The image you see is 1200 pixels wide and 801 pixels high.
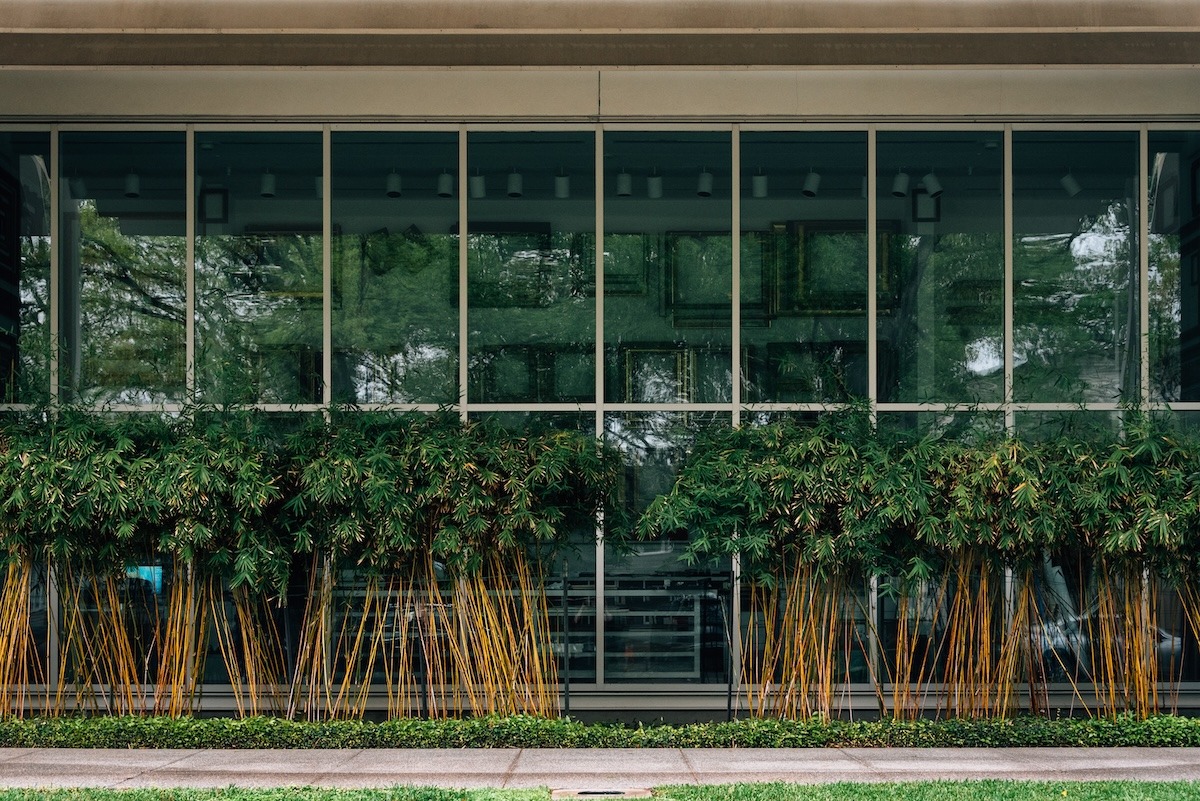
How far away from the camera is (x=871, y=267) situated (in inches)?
315

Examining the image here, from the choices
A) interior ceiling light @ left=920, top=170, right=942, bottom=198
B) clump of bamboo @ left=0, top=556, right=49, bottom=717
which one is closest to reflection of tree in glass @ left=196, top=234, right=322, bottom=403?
clump of bamboo @ left=0, top=556, right=49, bottom=717

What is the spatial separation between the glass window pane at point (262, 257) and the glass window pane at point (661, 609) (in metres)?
2.40

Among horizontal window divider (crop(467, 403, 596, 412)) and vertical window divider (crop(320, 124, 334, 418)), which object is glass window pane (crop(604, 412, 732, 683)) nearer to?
horizontal window divider (crop(467, 403, 596, 412))

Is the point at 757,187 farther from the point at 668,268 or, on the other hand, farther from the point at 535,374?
the point at 535,374

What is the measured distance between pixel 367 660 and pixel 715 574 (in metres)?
2.35

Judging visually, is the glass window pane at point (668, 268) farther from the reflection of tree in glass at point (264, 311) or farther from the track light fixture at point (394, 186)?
the reflection of tree in glass at point (264, 311)

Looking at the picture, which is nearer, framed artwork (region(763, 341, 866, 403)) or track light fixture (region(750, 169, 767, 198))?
framed artwork (region(763, 341, 866, 403))

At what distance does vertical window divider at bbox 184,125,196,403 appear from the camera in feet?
26.1

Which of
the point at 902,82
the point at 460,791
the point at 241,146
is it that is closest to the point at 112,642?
the point at 460,791

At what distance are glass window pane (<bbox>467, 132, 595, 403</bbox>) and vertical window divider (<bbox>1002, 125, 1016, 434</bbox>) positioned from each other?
286cm

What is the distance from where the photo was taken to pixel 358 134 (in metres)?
8.09

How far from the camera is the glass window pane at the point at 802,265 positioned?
26.1ft

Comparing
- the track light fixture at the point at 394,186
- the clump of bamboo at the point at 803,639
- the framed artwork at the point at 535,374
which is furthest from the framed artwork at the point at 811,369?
the track light fixture at the point at 394,186

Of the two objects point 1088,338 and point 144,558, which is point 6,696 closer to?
point 144,558
